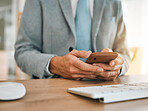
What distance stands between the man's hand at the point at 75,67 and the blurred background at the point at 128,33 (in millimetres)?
1656

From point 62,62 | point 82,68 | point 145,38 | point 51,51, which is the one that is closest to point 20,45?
point 51,51

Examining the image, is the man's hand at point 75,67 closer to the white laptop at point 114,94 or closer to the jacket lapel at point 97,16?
the white laptop at point 114,94

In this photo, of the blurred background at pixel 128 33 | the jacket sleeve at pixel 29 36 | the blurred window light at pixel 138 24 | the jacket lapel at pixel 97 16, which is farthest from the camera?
the blurred window light at pixel 138 24

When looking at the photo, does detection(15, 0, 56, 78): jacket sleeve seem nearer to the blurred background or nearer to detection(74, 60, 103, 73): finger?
detection(74, 60, 103, 73): finger

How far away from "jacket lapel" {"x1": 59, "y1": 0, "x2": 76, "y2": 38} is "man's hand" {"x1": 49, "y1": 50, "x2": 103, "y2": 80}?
0.28 meters

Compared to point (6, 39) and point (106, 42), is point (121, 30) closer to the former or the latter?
point (106, 42)

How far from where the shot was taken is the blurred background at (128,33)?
7.67ft

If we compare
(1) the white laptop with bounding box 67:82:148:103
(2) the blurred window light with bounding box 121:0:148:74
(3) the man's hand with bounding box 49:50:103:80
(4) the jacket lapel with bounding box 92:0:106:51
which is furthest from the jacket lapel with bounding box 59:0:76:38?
(2) the blurred window light with bounding box 121:0:148:74

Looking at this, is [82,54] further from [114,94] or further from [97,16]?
[97,16]

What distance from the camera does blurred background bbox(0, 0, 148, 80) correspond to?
7.67ft

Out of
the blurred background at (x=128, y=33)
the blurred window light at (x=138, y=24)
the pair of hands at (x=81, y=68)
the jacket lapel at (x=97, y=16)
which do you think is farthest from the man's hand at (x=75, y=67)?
the blurred window light at (x=138, y=24)

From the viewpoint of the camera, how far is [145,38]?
8.93 ft

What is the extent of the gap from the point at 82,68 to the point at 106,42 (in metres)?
0.51

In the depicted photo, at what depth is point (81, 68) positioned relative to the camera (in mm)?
646
